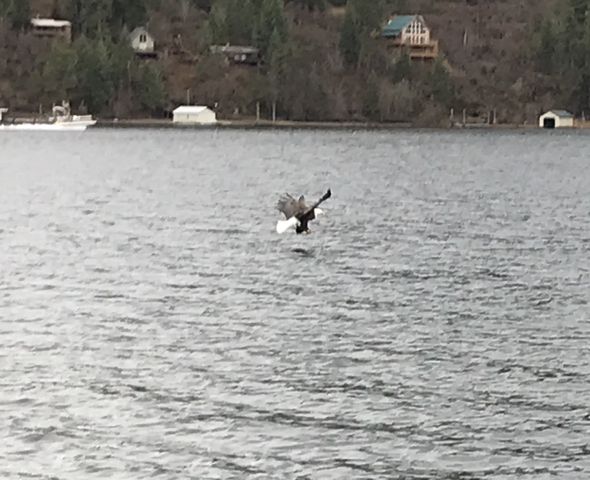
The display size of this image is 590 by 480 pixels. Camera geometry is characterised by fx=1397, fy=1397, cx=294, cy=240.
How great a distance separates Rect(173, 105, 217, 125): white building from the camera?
19112 cm

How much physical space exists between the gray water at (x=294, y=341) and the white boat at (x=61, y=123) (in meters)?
104

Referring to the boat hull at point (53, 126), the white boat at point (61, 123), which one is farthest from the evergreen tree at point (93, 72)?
the boat hull at point (53, 126)

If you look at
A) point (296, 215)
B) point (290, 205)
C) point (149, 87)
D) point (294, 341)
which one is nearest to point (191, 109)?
point (149, 87)

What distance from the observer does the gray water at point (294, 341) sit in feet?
83.3

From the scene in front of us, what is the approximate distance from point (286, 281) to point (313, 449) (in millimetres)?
20331

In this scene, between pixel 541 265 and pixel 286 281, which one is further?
pixel 541 265

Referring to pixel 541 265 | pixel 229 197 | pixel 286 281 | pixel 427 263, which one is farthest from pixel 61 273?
pixel 229 197

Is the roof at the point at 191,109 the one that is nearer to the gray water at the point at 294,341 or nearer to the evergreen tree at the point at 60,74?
the evergreen tree at the point at 60,74

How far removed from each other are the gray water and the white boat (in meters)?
104

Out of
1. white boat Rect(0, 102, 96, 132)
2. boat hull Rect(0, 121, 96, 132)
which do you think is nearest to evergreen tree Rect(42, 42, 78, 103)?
white boat Rect(0, 102, 96, 132)

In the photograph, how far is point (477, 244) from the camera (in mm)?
56750

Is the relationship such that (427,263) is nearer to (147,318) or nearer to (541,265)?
(541,265)

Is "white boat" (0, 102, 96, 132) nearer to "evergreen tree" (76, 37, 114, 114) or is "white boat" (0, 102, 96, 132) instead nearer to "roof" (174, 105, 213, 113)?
"evergreen tree" (76, 37, 114, 114)

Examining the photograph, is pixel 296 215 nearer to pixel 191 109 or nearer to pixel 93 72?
pixel 93 72
